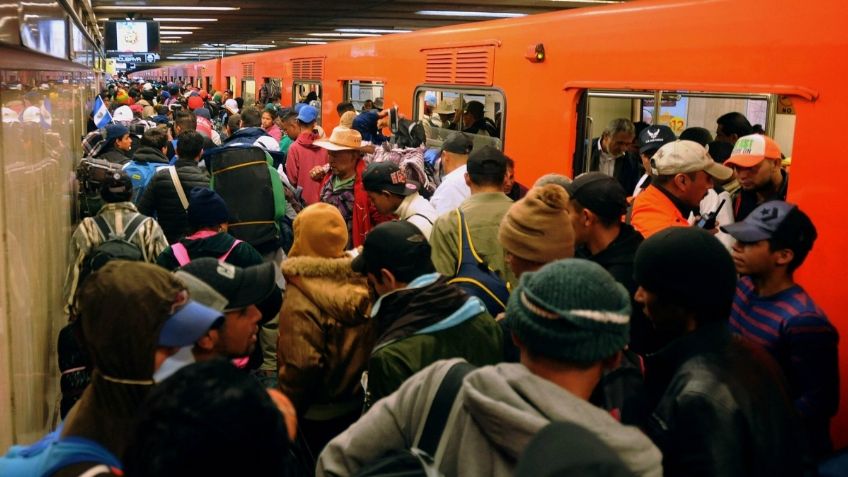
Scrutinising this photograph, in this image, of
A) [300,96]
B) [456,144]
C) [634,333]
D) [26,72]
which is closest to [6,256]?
[26,72]

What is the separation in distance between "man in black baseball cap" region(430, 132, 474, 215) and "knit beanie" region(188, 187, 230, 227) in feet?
4.37

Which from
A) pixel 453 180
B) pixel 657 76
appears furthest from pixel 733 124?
pixel 453 180

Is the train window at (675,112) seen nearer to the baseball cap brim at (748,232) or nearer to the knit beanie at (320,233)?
the baseball cap brim at (748,232)

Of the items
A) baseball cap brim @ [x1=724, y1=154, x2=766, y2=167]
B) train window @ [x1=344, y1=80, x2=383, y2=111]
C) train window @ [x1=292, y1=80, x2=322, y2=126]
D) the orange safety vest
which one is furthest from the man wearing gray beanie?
train window @ [x1=292, y1=80, x2=322, y2=126]

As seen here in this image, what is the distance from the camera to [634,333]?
8.93ft

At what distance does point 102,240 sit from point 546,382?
3009mm

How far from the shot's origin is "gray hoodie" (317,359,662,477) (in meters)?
1.44

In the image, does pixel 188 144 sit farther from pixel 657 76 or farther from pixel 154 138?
pixel 657 76

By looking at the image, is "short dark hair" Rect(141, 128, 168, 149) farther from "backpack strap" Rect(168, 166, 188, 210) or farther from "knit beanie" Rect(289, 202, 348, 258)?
"knit beanie" Rect(289, 202, 348, 258)

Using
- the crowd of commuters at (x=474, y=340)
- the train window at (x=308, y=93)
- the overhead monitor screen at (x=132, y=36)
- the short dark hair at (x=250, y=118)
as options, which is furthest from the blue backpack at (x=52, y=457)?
the overhead monitor screen at (x=132, y=36)

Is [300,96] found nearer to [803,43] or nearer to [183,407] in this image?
[803,43]

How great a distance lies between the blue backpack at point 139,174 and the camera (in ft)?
17.8

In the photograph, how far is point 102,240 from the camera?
12.8ft

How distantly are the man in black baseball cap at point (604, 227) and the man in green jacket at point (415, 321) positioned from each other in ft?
2.65
